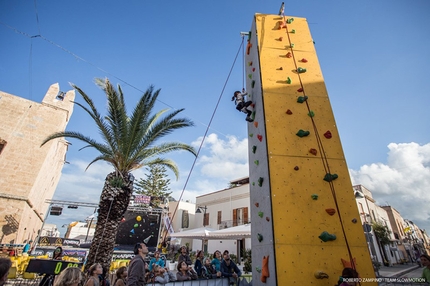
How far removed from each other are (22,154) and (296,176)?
17263 millimetres

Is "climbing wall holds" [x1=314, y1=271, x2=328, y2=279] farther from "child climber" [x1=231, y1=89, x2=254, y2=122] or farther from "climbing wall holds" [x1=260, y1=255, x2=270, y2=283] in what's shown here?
"child climber" [x1=231, y1=89, x2=254, y2=122]

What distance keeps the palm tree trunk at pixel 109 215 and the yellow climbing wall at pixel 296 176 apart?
503 centimetres

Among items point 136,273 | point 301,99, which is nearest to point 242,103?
point 301,99

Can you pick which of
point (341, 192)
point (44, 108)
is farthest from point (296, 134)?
point (44, 108)

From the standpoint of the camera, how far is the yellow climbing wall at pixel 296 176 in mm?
3439

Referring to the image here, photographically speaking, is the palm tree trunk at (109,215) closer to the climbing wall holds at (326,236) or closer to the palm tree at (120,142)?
the palm tree at (120,142)

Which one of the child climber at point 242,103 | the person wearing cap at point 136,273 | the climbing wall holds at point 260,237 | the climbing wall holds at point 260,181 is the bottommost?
the person wearing cap at point 136,273

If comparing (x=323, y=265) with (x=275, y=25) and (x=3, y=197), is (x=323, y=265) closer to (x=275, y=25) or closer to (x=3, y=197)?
(x=275, y=25)

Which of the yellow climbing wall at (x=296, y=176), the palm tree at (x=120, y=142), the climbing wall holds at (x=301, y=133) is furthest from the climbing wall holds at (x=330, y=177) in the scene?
the palm tree at (x=120, y=142)

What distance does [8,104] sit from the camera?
1476 cm

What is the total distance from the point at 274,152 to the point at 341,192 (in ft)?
4.61

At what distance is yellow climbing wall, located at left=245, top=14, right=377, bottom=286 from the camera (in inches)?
135

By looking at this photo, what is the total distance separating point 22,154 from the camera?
14.1m

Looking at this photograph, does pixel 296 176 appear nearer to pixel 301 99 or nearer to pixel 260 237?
pixel 260 237
